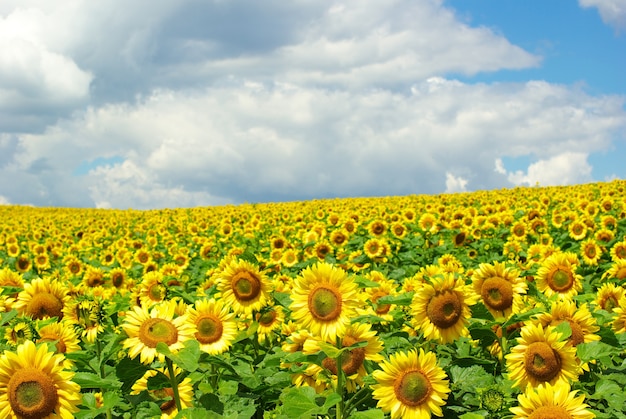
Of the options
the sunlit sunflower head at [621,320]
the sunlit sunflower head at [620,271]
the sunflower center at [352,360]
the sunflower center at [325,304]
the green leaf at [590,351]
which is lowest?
the sunflower center at [352,360]

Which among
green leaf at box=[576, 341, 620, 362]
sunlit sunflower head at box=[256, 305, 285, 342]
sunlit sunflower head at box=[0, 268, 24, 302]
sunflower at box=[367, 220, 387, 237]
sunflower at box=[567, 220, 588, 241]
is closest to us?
green leaf at box=[576, 341, 620, 362]

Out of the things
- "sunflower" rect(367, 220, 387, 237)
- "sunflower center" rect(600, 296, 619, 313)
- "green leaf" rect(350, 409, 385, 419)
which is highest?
"sunflower" rect(367, 220, 387, 237)

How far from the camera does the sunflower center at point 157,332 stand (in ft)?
11.1

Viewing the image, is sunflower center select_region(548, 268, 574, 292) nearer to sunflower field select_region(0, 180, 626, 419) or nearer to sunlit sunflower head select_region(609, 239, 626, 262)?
sunflower field select_region(0, 180, 626, 419)

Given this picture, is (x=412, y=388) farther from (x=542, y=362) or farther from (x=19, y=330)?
(x=19, y=330)

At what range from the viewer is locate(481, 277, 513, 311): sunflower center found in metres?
4.65

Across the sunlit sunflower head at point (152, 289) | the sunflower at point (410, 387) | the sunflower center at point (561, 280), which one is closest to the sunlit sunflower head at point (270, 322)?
the sunlit sunflower head at point (152, 289)

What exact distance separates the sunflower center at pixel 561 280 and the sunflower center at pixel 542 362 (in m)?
2.80

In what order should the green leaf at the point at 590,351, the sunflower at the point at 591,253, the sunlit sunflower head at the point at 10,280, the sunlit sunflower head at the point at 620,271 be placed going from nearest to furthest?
1. the green leaf at the point at 590,351
2. the sunlit sunflower head at the point at 10,280
3. the sunlit sunflower head at the point at 620,271
4. the sunflower at the point at 591,253

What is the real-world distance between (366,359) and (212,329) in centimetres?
107

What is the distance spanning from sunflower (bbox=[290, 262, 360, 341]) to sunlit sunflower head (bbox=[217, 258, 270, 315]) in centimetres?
100

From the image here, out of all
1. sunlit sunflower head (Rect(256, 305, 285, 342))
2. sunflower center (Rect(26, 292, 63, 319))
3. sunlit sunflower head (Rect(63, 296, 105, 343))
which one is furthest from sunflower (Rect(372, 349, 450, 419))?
sunflower center (Rect(26, 292, 63, 319))

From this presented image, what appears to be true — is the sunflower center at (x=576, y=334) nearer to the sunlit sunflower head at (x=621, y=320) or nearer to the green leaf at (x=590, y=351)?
the green leaf at (x=590, y=351)

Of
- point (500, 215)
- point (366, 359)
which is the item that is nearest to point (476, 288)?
point (366, 359)
